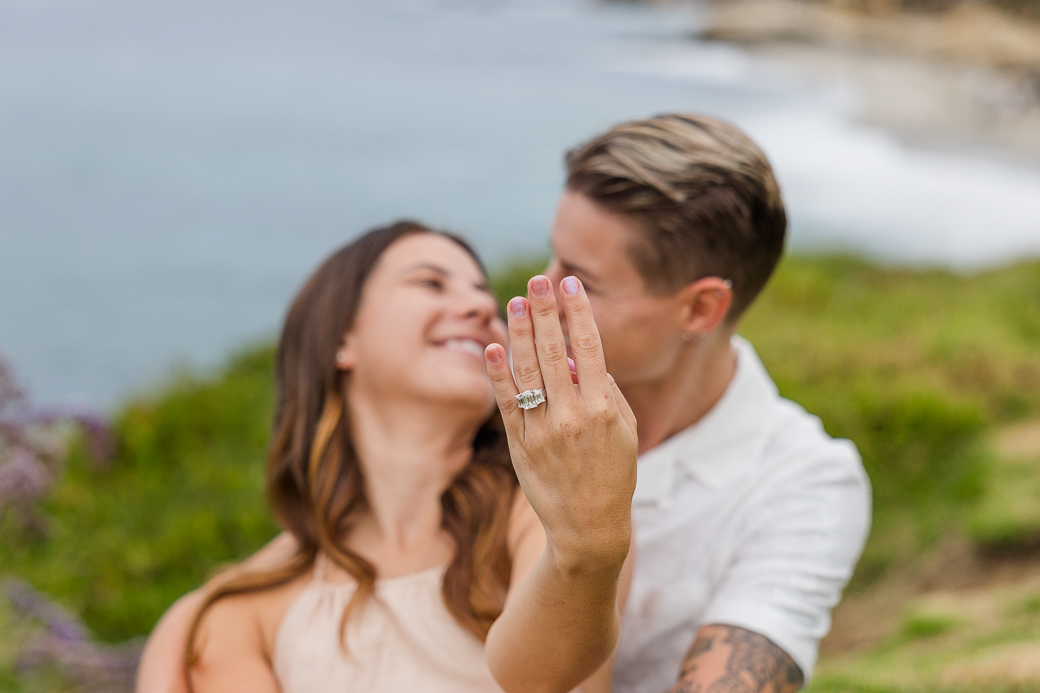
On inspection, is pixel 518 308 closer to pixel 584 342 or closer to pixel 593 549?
pixel 584 342

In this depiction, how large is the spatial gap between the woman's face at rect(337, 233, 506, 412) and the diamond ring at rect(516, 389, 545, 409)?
113cm

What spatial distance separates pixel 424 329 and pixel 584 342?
4.45 ft

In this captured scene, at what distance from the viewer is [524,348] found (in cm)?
151

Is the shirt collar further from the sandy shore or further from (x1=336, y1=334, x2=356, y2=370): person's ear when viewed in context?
the sandy shore

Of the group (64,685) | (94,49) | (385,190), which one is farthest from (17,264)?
(64,685)

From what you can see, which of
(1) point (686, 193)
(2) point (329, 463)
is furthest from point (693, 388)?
(2) point (329, 463)

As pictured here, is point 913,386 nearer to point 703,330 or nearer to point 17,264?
point 703,330

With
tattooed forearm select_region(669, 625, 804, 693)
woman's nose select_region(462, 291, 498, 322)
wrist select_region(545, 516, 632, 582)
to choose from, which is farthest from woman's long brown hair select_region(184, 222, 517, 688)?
wrist select_region(545, 516, 632, 582)

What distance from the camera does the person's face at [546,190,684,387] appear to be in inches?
106

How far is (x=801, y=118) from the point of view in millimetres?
17359

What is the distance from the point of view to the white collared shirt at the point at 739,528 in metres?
2.44

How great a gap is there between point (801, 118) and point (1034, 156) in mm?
4591

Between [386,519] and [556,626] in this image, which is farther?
[386,519]

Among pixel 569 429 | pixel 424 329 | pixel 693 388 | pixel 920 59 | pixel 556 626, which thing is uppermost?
pixel 569 429
